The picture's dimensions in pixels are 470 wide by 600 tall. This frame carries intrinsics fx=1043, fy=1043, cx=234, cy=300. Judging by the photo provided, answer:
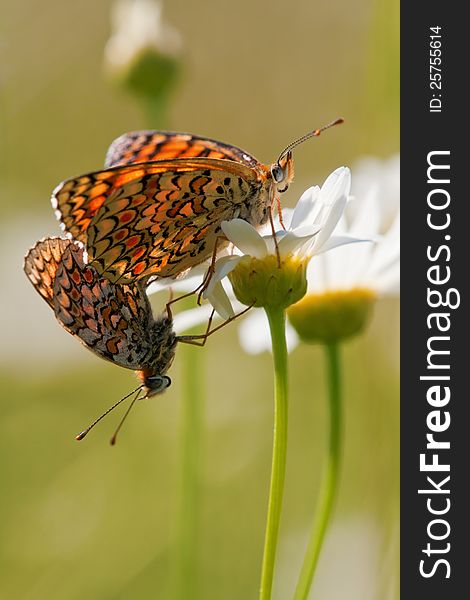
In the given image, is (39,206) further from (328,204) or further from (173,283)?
(328,204)

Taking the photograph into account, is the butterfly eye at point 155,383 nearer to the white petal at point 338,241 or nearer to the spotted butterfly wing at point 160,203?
the spotted butterfly wing at point 160,203

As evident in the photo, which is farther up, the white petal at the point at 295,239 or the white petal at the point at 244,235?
the white petal at the point at 244,235

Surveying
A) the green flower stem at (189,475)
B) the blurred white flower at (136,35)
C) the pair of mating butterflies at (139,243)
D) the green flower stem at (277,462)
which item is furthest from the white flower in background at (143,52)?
the green flower stem at (277,462)

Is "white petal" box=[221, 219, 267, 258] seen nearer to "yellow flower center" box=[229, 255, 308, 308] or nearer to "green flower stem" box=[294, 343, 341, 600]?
"yellow flower center" box=[229, 255, 308, 308]

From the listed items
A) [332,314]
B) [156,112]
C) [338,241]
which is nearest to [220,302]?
[338,241]

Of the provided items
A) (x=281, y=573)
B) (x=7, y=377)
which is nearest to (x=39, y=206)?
(x=7, y=377)

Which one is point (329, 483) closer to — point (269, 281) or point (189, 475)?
point (269, 281)

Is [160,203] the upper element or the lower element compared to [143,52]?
lower
